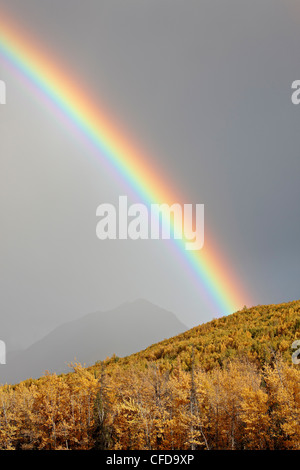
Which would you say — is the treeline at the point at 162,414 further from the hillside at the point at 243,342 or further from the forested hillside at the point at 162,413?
the hillside at the point at 243,342

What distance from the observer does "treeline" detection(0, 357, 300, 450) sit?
11.2m

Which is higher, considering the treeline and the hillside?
the hillside

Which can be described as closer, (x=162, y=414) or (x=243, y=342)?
(x=162, y=414)

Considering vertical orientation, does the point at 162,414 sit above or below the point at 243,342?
below

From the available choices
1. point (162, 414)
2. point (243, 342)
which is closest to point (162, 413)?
point (162, 414)

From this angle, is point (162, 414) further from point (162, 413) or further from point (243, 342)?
point (243, 342)

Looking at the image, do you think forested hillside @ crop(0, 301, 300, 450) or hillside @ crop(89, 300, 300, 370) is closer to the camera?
forested hillside @ crop(0, 301, 300, 450)

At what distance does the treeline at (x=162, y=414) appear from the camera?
36.7 feet

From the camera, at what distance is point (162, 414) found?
12.3 metres

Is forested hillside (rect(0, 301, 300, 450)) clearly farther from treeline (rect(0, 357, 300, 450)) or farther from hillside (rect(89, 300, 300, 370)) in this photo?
hillside (rect(89, 300, 300, 370))

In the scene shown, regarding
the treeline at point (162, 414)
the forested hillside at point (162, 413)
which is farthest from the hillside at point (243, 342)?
the treeline at point (162, 414)

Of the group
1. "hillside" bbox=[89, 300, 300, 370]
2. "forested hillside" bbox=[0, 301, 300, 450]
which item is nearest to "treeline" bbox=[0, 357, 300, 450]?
"forested hillside" bbox=[0, 301, 300, 450]
